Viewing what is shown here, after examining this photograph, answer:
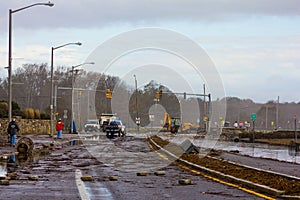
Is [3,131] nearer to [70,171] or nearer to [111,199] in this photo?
[70,171]

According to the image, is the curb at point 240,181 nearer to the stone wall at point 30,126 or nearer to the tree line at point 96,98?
the stone wall at point 30,126

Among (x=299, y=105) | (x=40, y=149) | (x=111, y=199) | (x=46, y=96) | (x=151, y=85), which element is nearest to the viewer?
(x=111, y=199)

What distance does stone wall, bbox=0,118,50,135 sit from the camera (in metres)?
53.8

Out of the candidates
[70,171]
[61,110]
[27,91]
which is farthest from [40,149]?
[27,91]

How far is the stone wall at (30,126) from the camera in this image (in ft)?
177

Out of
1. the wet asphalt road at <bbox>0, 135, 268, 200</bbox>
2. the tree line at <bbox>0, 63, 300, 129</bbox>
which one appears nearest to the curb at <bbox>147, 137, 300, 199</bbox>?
the wet asphalt road at <bbox>0, 135, 268, 200</bbox>

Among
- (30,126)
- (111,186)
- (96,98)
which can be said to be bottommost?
(111,186)

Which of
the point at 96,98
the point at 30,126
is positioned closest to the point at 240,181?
the point at 30,126

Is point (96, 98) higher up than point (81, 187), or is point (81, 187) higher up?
point (96, 98)

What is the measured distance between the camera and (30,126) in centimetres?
6397

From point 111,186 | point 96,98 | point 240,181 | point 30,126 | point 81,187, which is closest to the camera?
point 81,187

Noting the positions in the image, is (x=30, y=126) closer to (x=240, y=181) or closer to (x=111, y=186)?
(x=111, y=186)

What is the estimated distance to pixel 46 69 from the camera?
13275cm

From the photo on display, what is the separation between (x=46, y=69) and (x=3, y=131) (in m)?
80.3
